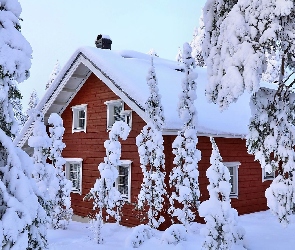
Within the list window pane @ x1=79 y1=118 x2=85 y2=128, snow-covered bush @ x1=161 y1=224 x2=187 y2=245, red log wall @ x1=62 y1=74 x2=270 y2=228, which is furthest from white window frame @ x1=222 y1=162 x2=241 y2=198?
window pane @ x1=79 y1=118 x2=85 y2=128

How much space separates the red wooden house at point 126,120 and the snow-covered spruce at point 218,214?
4505 mm

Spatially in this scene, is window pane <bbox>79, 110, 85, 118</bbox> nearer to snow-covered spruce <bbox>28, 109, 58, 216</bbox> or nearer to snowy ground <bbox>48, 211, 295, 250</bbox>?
snow-covered spruce <bbox>28, 109, 58, 216</bbox>

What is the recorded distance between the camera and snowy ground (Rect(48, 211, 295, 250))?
30.0ft

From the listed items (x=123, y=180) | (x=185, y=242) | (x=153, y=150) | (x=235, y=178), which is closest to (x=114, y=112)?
(x=123, y=180)

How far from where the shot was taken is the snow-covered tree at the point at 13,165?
4016 millimetres

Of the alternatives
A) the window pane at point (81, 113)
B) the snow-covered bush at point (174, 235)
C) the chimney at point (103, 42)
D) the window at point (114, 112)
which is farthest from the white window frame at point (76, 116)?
the snow-covered bush at point (174, 235)

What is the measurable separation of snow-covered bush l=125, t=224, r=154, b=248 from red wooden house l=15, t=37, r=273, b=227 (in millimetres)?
2781

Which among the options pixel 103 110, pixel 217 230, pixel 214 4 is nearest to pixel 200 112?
pixel 103 110

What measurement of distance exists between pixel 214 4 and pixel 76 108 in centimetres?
982

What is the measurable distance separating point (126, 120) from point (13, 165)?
32.6ft

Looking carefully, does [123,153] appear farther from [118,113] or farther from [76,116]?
[76,116]

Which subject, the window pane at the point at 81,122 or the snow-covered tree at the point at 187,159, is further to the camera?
the window pane at the point at 81,122

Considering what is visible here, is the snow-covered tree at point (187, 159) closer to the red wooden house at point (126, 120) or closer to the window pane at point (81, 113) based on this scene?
the red wooden house at point (126, 120)

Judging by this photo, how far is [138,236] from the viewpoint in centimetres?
966
